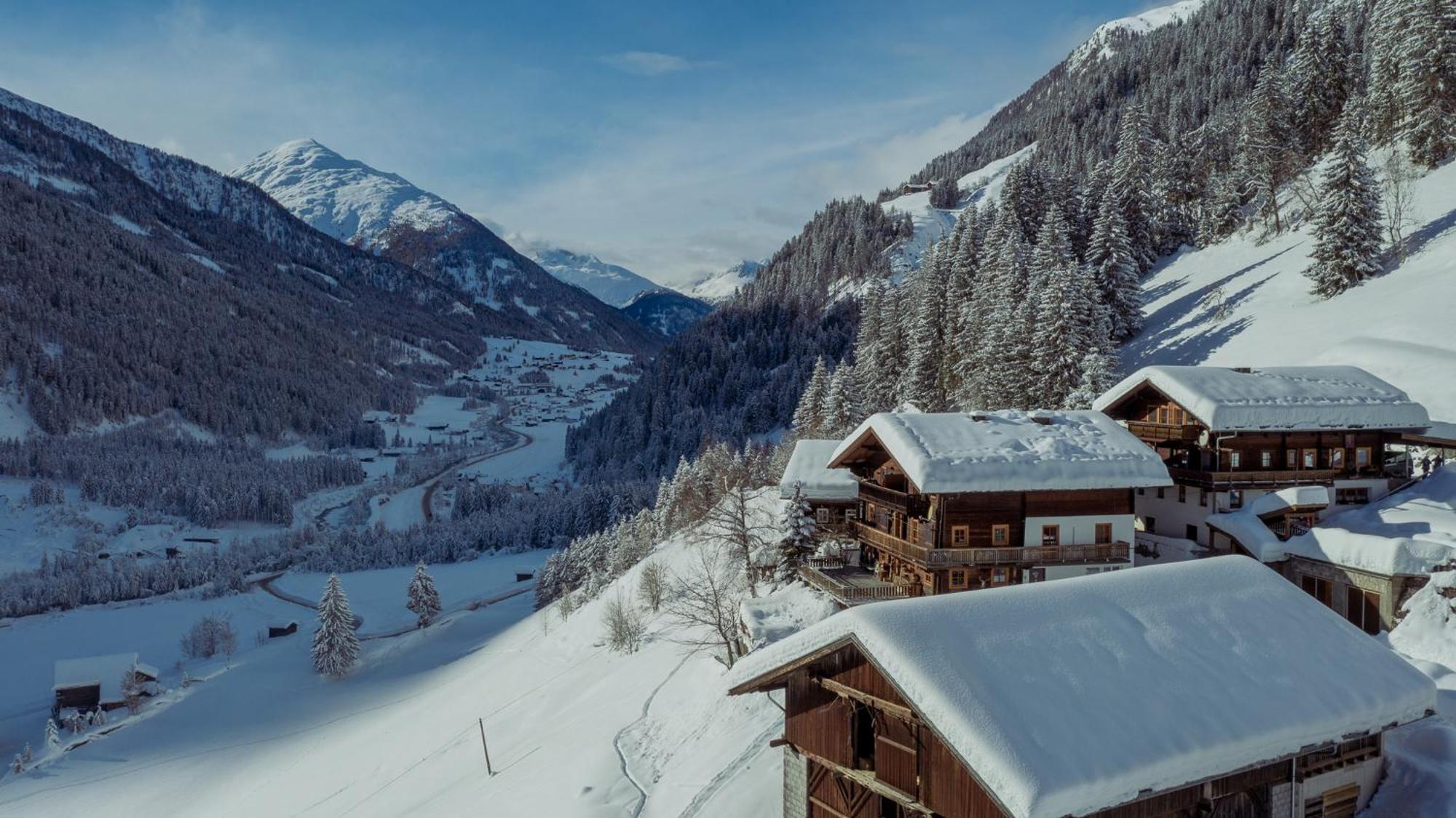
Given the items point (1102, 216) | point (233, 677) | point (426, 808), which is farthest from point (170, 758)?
point (1102, 216)

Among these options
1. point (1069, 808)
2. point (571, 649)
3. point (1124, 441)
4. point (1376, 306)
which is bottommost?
point (571, 649)

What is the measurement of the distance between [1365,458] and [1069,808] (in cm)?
3138

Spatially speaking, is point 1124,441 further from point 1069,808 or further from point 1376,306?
point 1376,306

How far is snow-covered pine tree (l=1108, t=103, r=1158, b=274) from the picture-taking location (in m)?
66.2

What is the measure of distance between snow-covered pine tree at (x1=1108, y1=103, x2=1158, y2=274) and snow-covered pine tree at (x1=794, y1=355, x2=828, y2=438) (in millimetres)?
28545

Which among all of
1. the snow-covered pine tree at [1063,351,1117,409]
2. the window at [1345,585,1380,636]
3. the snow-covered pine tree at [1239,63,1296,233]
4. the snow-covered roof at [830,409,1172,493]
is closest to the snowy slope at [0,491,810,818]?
the snow-covered roof at [830,409,1172,493]

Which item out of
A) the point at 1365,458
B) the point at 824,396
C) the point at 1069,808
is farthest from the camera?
the point at 824,396

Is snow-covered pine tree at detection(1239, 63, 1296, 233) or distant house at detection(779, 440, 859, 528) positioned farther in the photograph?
snow-covered pine tree at detection(1239, 63, 1296, 233)

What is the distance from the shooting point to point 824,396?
6881 cm

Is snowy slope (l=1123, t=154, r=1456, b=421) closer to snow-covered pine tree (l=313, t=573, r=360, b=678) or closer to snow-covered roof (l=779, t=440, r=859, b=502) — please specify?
snow-covered roof (l=779, t=440, r=859, b=502)

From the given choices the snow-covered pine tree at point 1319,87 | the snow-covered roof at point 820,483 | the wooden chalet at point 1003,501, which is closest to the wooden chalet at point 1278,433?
the wooden chalet at point 1003,501

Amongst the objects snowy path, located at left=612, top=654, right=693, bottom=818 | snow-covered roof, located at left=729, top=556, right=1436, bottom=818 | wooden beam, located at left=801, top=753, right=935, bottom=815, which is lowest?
snowy path, located at left=612, top=654, right=693, bottom=818

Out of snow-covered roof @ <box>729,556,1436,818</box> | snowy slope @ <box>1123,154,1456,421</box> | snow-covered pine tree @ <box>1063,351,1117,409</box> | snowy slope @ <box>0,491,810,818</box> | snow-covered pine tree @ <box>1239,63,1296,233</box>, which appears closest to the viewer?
snow-covered roof @ <box>729,556,1436,818</box>

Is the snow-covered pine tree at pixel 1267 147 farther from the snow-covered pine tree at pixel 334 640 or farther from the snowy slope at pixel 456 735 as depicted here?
the snow-covered pine tree at pixel 334 640
